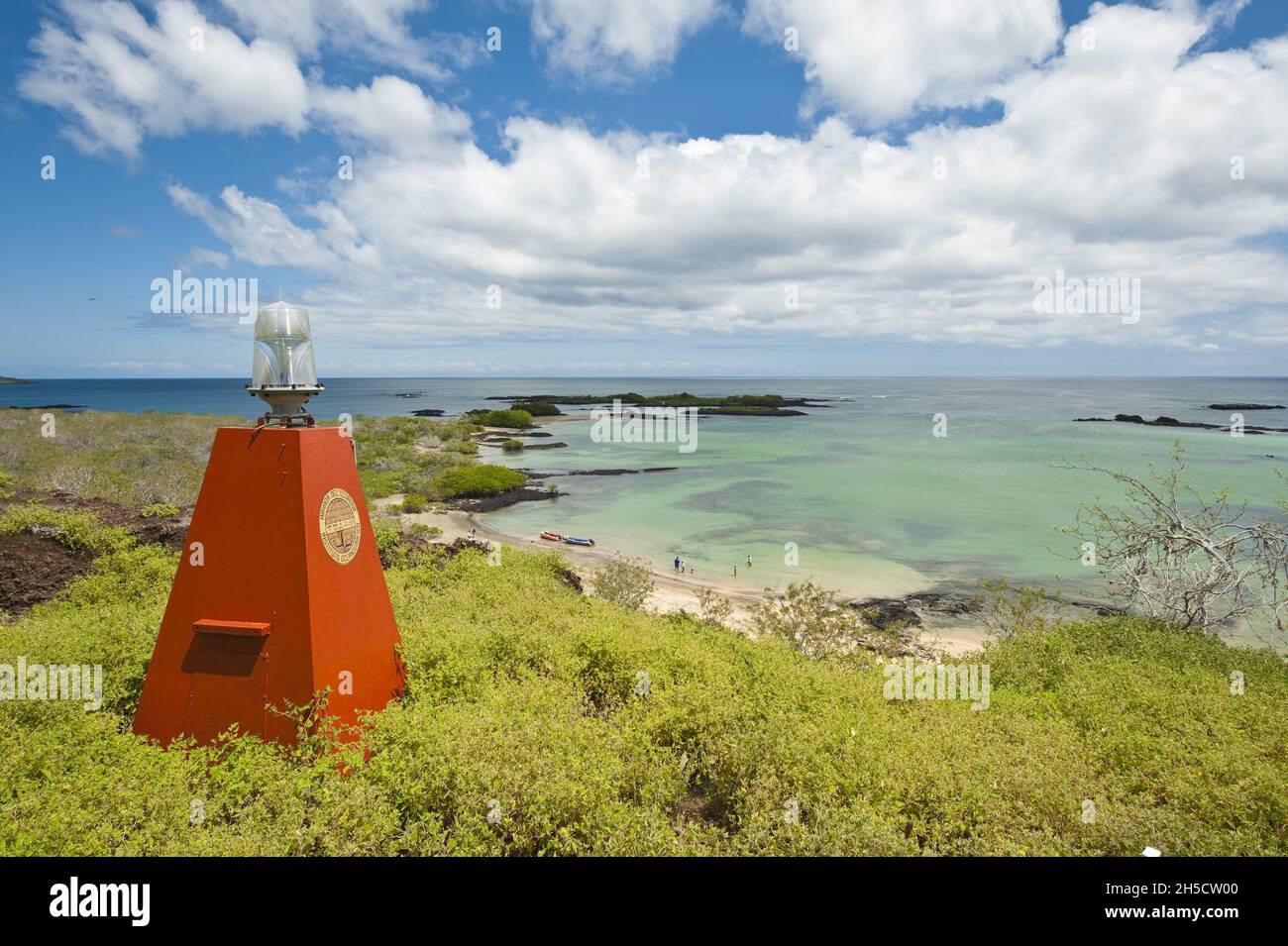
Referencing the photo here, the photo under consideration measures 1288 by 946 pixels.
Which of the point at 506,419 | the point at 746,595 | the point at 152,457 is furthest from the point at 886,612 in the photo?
the point at 506,419

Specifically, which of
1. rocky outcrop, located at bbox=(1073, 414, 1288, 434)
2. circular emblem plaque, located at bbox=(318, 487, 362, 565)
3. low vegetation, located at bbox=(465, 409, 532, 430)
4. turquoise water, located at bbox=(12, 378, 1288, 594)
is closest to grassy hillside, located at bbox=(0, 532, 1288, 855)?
circular emblem plaque, located at bbox=(318, 487, 362, 565)

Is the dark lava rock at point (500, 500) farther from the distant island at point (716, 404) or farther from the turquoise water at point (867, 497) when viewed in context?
the distant island at point (716, 404)

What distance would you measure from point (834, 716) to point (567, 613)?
5.89 m

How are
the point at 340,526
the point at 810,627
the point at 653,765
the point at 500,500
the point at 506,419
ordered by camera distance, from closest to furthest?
the point at 653,765 < the point at 340,526 < the point at 810,627 < the point at 500,500 < the point at 506,419

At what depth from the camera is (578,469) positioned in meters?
51.0

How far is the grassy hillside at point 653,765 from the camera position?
5.51 m

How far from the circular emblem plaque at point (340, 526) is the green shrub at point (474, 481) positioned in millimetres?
32166

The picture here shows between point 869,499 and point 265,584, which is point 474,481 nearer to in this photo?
point 869,499

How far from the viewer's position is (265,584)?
6.63 metres

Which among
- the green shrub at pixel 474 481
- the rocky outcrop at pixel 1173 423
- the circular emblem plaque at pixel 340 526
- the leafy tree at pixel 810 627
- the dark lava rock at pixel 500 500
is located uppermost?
the rocky outcrop at pixel 1173 423

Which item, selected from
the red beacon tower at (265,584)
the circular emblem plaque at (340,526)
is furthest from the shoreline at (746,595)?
the red beacon tower at (265,584)

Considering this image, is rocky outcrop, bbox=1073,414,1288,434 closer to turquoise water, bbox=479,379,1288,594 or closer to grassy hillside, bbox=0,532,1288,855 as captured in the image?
turquoise water, bbox=479,379,1288,594

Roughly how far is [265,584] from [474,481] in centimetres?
→ 3416
